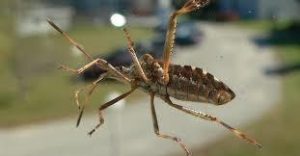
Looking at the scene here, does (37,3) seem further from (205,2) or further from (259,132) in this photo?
(205,2)

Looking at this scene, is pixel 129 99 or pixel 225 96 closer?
A: pixel 225 96

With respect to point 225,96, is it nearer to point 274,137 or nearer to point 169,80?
point 169,80

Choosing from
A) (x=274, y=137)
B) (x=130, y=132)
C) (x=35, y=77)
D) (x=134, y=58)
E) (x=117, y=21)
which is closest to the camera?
(x=134, y=58)

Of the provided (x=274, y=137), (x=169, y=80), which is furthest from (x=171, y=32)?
(x=274, y=137)

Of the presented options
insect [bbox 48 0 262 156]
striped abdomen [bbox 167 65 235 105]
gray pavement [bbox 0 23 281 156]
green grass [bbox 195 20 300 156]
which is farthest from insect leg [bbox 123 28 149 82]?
gray pavement [bbox 0 23 281 156]

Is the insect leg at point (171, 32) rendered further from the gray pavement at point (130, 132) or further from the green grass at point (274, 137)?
the gray pavement at point (130, 132)

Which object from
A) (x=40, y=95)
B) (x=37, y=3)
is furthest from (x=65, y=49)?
(x=37, y=3)
